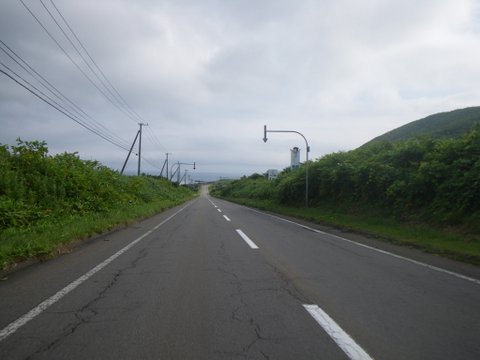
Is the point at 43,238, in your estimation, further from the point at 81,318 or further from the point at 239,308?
the point at 239,308

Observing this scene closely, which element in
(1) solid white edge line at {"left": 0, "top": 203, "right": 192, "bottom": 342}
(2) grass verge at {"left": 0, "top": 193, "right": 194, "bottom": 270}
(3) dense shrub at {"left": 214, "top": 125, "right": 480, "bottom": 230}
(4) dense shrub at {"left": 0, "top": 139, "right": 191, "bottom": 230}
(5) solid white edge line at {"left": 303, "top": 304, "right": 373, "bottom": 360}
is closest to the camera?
(5) solid white edge line at {"left": 303, "top": 304, "right": 373, "bottom": 360}

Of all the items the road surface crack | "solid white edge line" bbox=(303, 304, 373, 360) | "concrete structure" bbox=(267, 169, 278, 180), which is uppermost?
"concrete structure" bbox=(267, 169, 278, 180)

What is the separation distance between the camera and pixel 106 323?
4.40 metres

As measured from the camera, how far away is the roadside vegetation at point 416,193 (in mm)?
12641

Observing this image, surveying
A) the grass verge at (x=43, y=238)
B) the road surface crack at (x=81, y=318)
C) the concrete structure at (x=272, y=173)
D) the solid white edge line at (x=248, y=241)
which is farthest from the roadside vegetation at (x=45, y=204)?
the concrete structure at (x=272, y=173)

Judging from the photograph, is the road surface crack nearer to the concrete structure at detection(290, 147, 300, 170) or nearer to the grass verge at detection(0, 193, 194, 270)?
the grass verge at detection(0, 193, 194, 270)

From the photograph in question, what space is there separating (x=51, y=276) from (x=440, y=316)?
19.6 feet

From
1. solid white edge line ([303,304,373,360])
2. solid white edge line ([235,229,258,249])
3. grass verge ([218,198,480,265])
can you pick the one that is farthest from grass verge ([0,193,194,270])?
grass verge ([218,198,480,265])

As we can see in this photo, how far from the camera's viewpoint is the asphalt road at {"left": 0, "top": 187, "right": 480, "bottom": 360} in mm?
3754

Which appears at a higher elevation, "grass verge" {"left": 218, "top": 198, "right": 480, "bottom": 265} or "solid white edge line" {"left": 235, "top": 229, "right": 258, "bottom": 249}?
"grass verge" {"left": 218, "top": 198, "right": 480, "bottom": 265}

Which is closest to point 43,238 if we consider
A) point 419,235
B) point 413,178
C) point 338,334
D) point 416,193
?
point 338,334

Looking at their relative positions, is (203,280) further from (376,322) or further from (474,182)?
(474,182)

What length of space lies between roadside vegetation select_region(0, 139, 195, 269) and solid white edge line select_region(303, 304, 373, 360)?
542 cm

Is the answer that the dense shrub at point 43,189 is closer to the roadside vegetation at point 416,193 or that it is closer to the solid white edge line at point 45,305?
the solid white edge line at point 45,305
